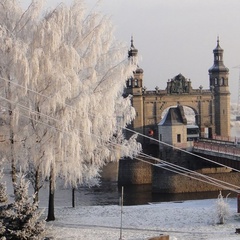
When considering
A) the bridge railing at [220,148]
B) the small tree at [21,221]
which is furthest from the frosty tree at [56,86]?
the bridge railing at [220,148]

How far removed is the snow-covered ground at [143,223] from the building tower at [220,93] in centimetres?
3963

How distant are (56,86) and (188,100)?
144 ft

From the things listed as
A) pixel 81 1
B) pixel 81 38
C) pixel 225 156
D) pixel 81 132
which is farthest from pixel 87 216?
pixel 225 156

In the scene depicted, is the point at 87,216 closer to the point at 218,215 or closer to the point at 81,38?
the point at 218,215

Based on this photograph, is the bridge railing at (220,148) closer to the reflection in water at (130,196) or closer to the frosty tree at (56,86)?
the reflection in water at (130,196)

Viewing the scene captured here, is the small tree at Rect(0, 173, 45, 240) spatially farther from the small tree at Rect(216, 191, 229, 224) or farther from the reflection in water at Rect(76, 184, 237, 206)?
the reflection in water at Rect(76, 184, 237, 206)

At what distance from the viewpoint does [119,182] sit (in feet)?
161

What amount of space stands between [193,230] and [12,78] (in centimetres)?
844

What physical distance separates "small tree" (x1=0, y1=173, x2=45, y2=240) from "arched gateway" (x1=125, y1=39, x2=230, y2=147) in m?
44.0

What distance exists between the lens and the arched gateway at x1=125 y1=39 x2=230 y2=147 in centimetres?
5988

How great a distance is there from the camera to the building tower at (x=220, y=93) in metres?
63.0

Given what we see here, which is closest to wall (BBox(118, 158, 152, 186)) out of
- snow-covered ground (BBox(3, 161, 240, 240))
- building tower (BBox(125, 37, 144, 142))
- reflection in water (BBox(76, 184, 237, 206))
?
reflection in water (BBox(76, 184, 237, 206))

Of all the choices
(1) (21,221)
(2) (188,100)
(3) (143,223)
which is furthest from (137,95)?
(1) (21,221)

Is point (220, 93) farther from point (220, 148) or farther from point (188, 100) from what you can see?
point (220, 148)
